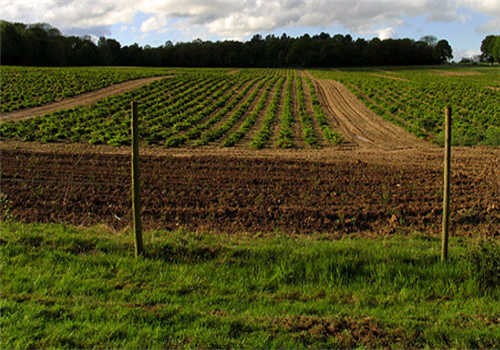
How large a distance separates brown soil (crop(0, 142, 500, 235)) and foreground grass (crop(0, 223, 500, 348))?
3.48 ft

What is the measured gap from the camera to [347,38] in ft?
451

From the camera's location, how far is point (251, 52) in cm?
12544

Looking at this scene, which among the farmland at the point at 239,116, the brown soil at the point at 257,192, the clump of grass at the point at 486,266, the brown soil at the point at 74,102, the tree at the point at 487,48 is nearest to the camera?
the clump of grass at the point at 486,266

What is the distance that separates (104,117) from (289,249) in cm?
2215

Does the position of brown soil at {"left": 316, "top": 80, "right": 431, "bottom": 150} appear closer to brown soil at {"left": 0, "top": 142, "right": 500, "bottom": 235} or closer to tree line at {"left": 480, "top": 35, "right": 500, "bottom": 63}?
brown soil at {"left": 0, "top": 142, "right": 500, "bottom": 235}

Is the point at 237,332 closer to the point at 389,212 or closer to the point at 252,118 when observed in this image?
the point at 389,212

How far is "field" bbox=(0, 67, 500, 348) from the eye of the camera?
4.55 metres

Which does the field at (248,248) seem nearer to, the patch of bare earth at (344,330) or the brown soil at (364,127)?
the patch of bare earth at (344,330)

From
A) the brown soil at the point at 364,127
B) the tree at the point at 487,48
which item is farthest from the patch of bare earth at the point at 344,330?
the tree at the point at 487,48

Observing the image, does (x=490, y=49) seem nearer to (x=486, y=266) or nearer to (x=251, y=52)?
(x=251, y=52)

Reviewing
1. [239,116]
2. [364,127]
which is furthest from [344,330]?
[239,116]

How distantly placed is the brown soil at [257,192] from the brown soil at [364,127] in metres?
5.06

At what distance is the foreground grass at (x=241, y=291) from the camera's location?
173 inches

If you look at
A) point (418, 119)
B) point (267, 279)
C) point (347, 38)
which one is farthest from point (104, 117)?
point (347, 38)
